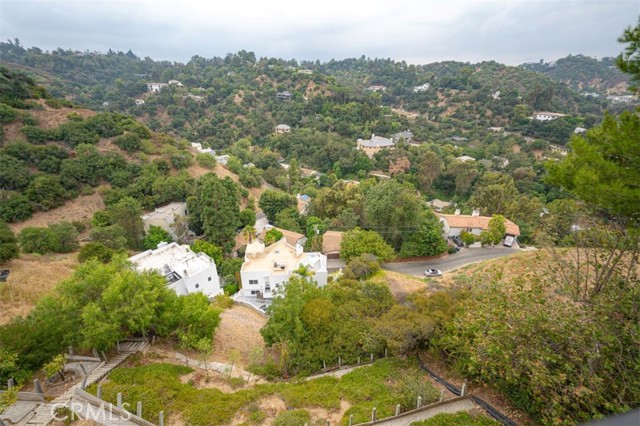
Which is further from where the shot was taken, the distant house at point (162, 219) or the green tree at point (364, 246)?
the distant house at point (162, 219)

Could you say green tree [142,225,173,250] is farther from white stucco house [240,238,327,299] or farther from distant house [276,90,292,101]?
distant house [276,90,292,101]

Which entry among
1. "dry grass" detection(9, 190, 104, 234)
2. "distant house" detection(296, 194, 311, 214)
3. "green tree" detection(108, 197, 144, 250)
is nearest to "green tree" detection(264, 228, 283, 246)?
"distant house" detection(296, 194, 311, 214)

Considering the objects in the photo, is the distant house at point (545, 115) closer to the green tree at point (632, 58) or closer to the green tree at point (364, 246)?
the green tree at point (364, 246)

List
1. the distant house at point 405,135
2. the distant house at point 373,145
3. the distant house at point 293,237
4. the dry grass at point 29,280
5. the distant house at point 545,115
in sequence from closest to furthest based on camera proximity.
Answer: the dry grass at point 29,280 < the distant house at point 293,237 < the distant house at point 373,145 < the distant house at point 405,135 < the distant house at point 545,115

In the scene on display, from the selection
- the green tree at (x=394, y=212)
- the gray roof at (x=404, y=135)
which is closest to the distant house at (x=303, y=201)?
the green tree at (x=394, y=212)

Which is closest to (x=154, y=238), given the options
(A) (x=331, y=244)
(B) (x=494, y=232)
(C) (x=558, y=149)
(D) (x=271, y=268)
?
(D) (x=271, y=268)

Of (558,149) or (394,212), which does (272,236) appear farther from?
(558,149)
